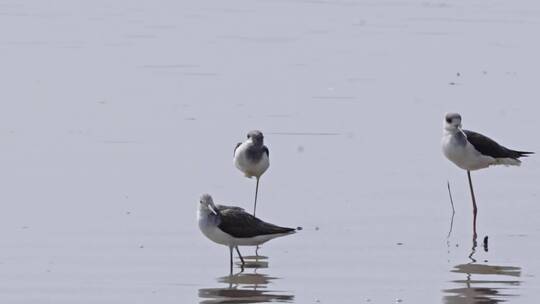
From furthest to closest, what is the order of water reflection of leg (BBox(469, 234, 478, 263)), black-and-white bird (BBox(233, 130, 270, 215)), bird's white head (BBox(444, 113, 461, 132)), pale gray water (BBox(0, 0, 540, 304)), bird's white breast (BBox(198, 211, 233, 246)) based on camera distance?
1. black-and-white bird (BBox(233, 130, 270, 215))
2. bird's white head (BBox(444, 113, 461, 132))
3. water reflection of leg (BBox(469, 234, 478, 263))
4. bird's white breast (BBox(198, 211, 233, 246))
5. pale gray water (BBox(0, 0, 540, 304))

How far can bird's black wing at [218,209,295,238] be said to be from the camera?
512 inches

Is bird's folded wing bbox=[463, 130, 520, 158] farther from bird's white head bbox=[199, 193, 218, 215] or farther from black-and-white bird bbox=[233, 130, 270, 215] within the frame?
bird's white head bbox=[199, 193, 218, 215]

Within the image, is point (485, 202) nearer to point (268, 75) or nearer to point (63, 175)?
point (63, 175)

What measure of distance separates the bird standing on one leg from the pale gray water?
43cm

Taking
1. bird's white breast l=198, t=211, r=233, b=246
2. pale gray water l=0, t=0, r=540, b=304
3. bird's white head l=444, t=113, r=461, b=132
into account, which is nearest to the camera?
pale gray water l=0, t=0, r=540, b=304

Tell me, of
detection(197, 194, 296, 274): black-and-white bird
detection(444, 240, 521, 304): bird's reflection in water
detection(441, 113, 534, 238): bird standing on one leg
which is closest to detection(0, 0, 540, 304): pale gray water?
detection(444, 240, 521, 304): bird's reflection in water

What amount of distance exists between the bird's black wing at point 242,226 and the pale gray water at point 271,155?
310 mm

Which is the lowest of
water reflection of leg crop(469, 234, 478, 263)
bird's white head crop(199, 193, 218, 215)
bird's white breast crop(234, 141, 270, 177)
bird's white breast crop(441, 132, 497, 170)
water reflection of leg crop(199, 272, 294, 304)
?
water reflection of leg crop(199, 272, 294, 304)

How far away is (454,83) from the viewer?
76.3 ft

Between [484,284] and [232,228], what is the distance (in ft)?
7.64

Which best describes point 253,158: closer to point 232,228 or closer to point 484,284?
point 232,228

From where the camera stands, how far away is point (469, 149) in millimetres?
15562

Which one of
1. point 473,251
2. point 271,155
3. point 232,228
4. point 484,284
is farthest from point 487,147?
point 232,228

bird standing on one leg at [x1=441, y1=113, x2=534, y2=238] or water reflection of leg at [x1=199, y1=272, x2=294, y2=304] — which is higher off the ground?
bird standing on one leg at [x1=441, y1=113, x2=534, y2=238]
